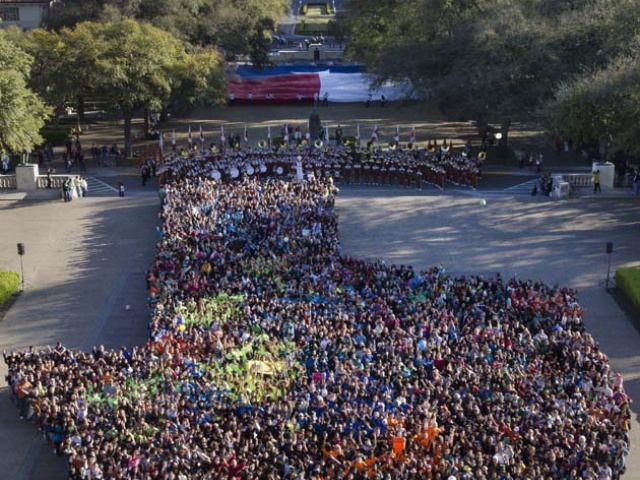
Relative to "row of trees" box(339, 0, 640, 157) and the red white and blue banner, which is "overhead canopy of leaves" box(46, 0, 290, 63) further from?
"row of trees" box(339, 0, 640, 157)

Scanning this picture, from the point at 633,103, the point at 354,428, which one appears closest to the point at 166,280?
the point at 354,428

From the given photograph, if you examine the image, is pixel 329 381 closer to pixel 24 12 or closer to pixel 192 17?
pixel 192 17

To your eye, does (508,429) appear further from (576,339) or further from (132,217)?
(132,217)

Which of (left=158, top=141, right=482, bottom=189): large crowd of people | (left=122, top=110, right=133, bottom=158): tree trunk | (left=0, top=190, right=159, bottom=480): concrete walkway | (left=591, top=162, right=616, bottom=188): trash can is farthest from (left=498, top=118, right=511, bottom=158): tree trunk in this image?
(left=122, top=110, right=133, bottom=158): tree trunk

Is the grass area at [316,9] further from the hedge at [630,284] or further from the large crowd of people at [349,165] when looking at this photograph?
the hedge at [630,284]

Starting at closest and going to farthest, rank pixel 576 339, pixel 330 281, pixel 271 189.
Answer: pixel 576 339, pixel 330 281, pixel 271 189

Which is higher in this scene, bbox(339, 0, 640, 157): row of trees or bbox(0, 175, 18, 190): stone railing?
bbox(339, 0, 640, 157): row of trees

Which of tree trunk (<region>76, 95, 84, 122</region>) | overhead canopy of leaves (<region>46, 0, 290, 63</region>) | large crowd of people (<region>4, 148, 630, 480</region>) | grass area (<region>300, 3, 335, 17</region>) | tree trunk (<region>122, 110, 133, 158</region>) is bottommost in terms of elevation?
large crowd of people (<region>4, 148, 630, 480</region>)
